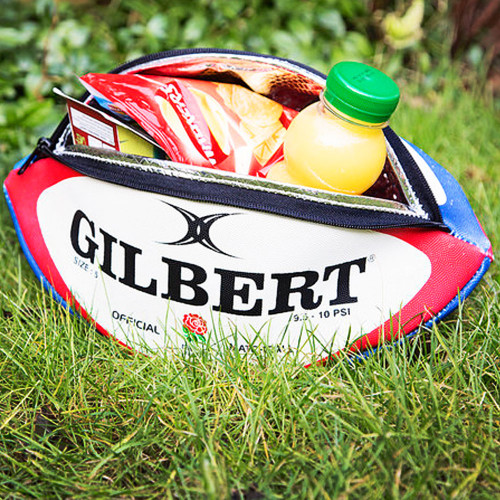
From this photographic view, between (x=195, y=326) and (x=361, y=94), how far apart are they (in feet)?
1.86

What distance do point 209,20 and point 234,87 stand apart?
1.15 m

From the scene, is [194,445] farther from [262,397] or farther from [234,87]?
[234,87]

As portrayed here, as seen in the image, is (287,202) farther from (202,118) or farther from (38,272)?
(38,272)

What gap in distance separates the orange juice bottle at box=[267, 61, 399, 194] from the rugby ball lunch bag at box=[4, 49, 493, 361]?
0.05 meters

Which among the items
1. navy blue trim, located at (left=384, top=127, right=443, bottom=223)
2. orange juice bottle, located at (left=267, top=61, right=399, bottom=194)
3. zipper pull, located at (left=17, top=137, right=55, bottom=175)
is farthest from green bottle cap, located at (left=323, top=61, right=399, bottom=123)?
zipper pull, located at (left=17, top=137, right=55, bottom=175)

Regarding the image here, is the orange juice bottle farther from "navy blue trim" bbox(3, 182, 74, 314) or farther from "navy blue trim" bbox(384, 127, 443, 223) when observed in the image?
"navy blue trim" bbox(3, 182, 74, 314)

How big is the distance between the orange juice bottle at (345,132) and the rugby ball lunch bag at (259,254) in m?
0.05

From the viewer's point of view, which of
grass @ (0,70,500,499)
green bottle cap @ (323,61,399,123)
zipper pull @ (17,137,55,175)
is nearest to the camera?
grass @ (0,70,500,499)

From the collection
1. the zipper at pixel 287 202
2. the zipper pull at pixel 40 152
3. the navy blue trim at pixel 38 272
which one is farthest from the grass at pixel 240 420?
the zipper pull at pixel 40 152

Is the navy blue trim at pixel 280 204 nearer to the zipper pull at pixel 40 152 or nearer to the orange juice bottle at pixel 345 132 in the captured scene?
the orange juice bottle at pixel 345 132

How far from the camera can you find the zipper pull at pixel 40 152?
4.45ft

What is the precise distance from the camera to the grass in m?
0.97

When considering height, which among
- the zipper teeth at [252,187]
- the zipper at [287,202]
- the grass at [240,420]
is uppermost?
the zipper teeth at [252,187]

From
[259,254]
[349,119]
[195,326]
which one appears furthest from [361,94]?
[195,326]
